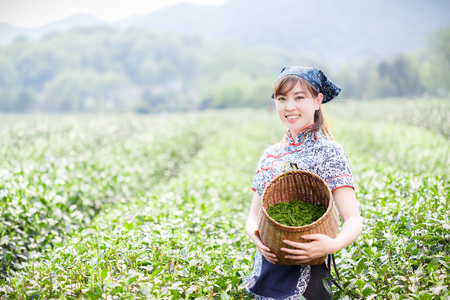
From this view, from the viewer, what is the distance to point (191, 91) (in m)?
100

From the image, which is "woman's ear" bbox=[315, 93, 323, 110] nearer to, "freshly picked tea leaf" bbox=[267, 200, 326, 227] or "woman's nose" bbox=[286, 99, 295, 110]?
"woman's nose" bbox=[286, 99, 295, 110]

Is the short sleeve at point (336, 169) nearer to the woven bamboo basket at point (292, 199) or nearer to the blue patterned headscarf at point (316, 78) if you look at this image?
the woven bamboo basket at point (292, 199)

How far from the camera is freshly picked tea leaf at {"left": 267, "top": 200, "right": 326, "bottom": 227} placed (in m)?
1.51

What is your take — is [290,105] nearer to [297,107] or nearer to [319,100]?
[297,107]

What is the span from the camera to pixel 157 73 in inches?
3984

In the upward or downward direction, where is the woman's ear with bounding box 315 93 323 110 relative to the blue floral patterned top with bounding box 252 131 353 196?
upward

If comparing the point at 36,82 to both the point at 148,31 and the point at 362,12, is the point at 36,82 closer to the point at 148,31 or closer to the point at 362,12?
the point at 148,31

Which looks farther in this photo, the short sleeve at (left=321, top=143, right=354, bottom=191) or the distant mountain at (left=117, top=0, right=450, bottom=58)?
the distant mountain at (left=117, top=0, right=450, bottom=58)

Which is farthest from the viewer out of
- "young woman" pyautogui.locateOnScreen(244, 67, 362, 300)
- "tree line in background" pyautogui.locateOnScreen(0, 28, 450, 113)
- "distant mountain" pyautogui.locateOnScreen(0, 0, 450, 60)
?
"distant mountain" pyautogui.locateOnScreen(0, 0, 450, 60)

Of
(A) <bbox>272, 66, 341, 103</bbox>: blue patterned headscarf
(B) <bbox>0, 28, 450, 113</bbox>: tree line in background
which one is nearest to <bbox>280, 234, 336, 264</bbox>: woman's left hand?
(A) <bbox>272, 66, 341, 103</bbox>: blue patterned headscarf

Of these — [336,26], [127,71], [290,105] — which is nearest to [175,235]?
[290,105]

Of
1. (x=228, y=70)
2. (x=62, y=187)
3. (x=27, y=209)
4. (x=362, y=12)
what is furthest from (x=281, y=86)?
(x=362, y=12)

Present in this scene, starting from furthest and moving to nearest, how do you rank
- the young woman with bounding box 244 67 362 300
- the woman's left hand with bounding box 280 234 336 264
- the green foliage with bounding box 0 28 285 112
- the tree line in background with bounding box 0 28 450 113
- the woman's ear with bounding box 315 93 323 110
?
1. the green foliage with bounding box 0 28 285 112
2. the tree line in background with bounding box 0 28 450 113
3. the woman's ear with bounding box 315 93 323 110
4. the young woman with bounding box 244 67 362 300
5. the woman's left hand with bounding box 280 234 336 264

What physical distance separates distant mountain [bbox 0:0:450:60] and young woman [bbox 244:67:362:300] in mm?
148446
